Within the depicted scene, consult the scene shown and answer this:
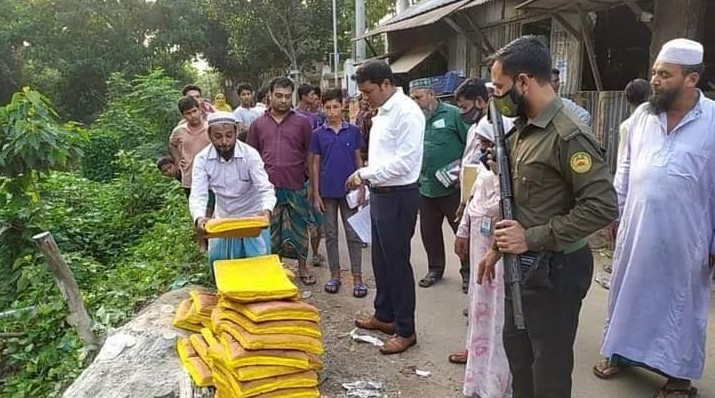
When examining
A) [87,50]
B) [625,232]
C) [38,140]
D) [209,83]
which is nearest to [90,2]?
[87,50]

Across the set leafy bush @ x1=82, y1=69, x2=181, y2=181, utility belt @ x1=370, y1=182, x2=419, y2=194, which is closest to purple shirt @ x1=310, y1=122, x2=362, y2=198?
utility belt @ x1=370, y1=182, x2=419, y2=194

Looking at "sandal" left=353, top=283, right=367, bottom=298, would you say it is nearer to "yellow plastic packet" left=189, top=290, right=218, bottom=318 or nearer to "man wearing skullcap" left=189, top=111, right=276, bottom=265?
"man wearing skullcap" left=189, top=111, right=276, bottom=265

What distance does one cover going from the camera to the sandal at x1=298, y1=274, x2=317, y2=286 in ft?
17.1

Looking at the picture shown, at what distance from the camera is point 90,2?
22297mm

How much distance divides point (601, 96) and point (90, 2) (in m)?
21.5

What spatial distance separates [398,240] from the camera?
3613mm

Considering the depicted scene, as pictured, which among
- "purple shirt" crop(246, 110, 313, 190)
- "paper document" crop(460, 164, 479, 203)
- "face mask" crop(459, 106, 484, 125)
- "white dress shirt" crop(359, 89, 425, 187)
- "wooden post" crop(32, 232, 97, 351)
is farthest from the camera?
"purple shirt" crop(246, 110, 313, 190)

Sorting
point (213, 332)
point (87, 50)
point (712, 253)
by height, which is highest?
point (87, 50)

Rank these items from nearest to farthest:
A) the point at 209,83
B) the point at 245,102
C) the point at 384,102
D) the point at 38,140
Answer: the point at 384,102 → the point at 38,140 → the point at 245,102 → the point at 209,83

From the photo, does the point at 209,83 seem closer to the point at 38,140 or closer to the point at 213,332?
the point at 38,140

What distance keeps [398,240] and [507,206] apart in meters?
1.46

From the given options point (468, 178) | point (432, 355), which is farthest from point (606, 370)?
point (468, 178)

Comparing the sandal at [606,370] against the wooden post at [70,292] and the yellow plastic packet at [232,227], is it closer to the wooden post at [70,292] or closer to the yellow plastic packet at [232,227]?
the yellow plastic packet at [232,227]

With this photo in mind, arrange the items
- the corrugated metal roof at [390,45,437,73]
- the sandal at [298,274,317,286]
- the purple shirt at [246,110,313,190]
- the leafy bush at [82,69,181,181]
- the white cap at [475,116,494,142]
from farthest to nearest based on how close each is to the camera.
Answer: the corrugated metal roof at [390,45,437,73], the leafy bush at [82,69,181,181], the sandal at [298,274,317,286], the purple shirt at [246,110,313,190], the white cap at [475,116,494,142]
